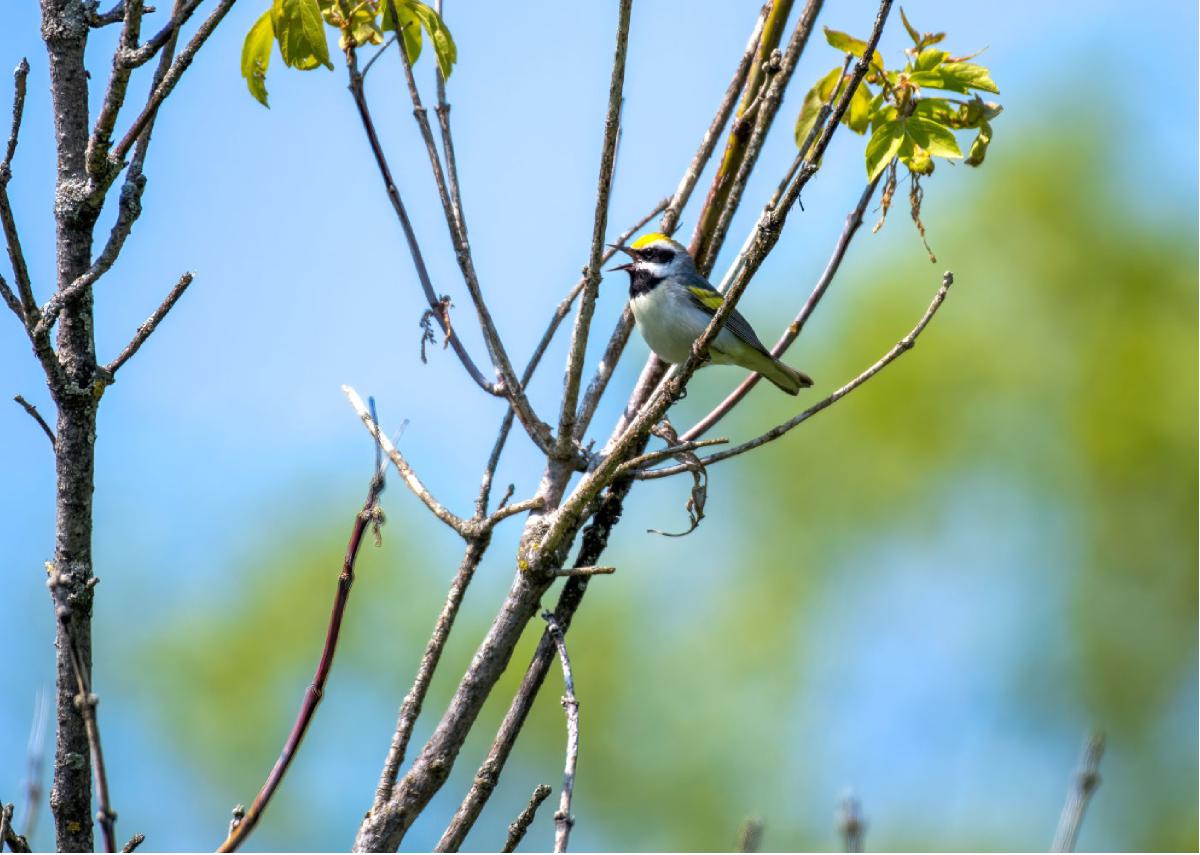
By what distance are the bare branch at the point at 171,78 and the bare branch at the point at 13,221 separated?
192 millimetres

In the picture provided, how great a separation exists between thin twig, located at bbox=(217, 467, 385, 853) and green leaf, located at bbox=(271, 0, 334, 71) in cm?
136

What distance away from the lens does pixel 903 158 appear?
323 cm

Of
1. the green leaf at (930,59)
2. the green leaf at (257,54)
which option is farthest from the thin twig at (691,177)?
the green leaf at (257,54)

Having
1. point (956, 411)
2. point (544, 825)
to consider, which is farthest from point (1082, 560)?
point (544, 825)

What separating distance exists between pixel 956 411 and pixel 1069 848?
1136 cm

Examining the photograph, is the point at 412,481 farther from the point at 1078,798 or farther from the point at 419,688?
the point at 1078,798

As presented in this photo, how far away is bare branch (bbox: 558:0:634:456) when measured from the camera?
264 cm

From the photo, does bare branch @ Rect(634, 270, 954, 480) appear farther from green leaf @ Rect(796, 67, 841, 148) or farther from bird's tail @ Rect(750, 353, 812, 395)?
bird's tail @ Rect(750, 353, 812, 395)

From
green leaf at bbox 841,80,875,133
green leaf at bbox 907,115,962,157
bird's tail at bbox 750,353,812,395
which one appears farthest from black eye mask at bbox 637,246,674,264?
green leaf at bbox 907,115,962,157

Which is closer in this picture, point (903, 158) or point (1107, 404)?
point (903, 158)

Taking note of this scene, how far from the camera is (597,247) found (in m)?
2.78

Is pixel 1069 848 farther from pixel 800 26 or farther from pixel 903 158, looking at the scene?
pixel 800 26

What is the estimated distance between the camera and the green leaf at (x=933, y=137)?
317 centimetres

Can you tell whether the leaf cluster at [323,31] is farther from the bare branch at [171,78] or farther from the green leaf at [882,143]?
the green leaf at [882,143]
